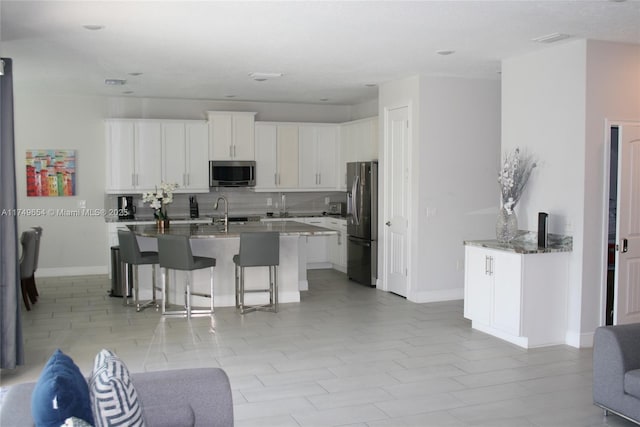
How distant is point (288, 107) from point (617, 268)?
6.47 meters

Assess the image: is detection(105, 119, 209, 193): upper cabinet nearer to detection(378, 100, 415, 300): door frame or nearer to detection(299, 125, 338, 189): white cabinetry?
detection(299, 125, 338, 189): white cabinetry

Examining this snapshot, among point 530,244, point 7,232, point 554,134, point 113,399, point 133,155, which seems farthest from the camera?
point 133,155

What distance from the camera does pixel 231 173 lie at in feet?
32.6

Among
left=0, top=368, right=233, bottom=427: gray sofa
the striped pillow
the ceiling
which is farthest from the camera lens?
the ceiling

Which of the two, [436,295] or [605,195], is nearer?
[605,195]

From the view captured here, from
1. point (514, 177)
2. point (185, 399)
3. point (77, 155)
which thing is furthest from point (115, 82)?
point (185, 399)

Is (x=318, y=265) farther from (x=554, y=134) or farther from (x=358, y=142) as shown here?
(x=554, y=134)

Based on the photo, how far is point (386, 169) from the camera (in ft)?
27.1

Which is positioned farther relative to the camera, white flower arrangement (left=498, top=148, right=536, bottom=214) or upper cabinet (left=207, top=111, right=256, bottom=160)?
upper cabinet (left=207, top=111, right=256, bottom=160)

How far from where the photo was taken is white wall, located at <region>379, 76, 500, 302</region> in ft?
24.8

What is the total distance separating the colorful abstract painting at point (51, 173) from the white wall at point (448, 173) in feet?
17.1

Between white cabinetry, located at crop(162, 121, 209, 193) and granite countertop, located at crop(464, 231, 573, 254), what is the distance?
5.04m

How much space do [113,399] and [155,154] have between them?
775 cm

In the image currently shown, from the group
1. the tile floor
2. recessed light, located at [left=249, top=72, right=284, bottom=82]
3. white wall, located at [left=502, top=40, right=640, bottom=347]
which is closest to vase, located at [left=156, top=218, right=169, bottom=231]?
the tile floor
